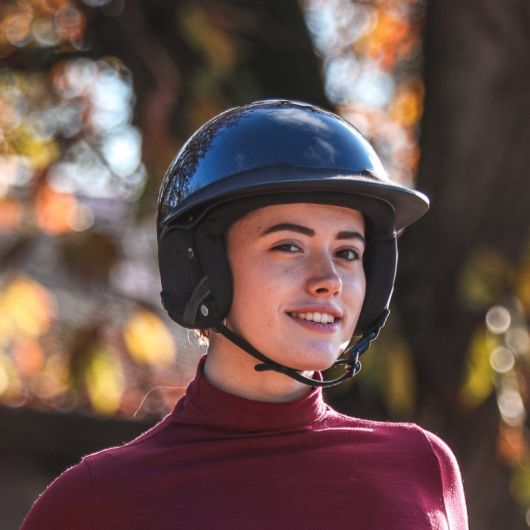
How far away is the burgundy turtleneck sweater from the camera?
3268 millimetres

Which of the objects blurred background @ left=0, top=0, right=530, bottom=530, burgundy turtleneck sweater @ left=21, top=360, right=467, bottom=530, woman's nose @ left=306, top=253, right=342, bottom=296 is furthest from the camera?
blurred background @ left=0, top=0, right=530, bottom=530

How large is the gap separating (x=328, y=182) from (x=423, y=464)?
0.73 m

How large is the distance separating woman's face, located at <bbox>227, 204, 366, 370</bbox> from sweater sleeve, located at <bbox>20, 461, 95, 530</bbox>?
51cm

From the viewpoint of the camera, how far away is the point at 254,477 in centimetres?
334

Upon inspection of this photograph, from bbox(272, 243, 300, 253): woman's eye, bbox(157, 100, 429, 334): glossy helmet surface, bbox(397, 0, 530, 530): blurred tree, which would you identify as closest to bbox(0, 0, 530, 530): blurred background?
bbox(397, 0, 530, 530): blurred tree

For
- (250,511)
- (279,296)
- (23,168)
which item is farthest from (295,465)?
(23,168)

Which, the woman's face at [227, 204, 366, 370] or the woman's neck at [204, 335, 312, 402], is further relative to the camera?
the woman's neck at [204, 335, 312, 402]

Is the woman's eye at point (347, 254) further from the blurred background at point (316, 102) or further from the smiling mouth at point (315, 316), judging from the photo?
the blurred background at point (316, 102)

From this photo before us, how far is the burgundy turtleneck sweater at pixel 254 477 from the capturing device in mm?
3268

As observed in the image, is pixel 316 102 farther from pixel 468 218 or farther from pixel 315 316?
pixel 315 316

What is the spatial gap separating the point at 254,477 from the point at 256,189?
671 millimetres

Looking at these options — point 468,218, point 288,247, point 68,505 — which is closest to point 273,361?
point 288,247

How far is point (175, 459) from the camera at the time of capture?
338cm

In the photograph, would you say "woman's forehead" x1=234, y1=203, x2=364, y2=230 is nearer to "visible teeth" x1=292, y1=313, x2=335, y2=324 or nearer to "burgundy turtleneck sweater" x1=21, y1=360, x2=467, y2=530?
"visible teeth" x1=292, y1=313, x2=335, y2=324
